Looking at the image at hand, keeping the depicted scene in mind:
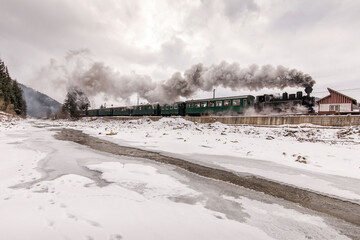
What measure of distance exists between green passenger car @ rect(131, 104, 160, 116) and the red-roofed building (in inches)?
941

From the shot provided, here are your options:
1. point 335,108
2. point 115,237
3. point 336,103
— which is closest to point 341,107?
point 335,108

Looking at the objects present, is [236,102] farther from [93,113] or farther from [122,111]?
[93,113]

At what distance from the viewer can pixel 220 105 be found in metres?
22.4

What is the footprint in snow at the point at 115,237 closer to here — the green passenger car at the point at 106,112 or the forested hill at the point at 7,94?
the green passenger car at the point at 106,112

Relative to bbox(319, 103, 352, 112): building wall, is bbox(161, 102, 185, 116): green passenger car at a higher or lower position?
lower

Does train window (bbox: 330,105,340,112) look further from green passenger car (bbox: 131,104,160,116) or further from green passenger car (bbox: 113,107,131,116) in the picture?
green passenger car (bbox: 113,107,131,116)

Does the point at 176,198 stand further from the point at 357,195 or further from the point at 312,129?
the point at 312,129

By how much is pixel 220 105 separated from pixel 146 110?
599 inches

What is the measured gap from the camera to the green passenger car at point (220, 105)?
20.4 metres

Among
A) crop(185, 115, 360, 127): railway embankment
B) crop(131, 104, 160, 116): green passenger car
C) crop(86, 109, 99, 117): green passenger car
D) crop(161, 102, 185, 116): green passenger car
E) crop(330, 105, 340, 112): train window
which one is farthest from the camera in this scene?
crop(86, 109, 99, 117): green passenger car

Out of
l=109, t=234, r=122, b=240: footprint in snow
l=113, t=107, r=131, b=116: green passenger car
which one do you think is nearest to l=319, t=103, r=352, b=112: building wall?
l=109, t=234, r=122, b=240: footprint in snow

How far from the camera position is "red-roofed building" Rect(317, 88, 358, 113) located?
826 inches

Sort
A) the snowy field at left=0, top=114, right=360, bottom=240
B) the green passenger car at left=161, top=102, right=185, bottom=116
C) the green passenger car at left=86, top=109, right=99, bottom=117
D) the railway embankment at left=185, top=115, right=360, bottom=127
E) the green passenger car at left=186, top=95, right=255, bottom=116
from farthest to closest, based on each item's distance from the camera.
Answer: the green passenger car at left=86, top=109, right=99, bottom=117, the green passenger car at left=161, top=102, right=185, bottom=116, the green passenger car at left=186, top=95, right=255, bottom=116, the railway embankment at left=185, top=115, right=360, bottom=127, the snowy field at left=0, top=114, right=360, bottom=240

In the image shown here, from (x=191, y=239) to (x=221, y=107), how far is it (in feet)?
70.5
